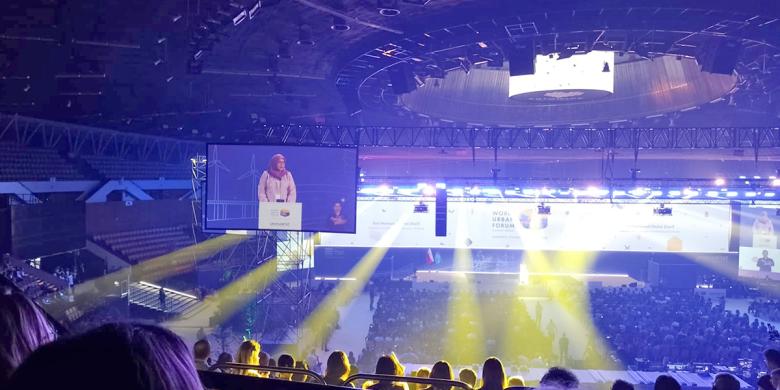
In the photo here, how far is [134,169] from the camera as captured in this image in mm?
19562

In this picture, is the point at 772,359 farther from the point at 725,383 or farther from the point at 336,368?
the point at 336,368

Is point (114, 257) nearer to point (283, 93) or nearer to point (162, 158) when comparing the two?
point (162, 158)

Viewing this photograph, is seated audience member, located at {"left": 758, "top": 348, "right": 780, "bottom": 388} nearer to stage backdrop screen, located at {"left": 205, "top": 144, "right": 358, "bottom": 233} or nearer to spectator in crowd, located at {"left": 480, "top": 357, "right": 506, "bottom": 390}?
spectator in crowd, located at {"left": 480, "top": 357, "right": 506, "bottom": 390}

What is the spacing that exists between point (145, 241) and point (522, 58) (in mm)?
15282

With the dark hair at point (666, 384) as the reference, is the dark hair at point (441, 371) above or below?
below

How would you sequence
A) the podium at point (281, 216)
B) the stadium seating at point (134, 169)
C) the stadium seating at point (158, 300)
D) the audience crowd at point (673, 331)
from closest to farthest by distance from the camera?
the podium at point (281, 216) < the audience crowd at point (673, 331) < the stadium seating at point (158, 300) < the stadium seating at point (134, 169)

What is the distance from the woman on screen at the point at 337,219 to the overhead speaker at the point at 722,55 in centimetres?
687

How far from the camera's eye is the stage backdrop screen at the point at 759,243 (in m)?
19.7

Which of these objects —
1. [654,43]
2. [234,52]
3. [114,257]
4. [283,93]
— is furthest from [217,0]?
[114,257]

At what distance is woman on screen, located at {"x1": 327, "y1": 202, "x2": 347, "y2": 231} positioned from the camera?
1009cm

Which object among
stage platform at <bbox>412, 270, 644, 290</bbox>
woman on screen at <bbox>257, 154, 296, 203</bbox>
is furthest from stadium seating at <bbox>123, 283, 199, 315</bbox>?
stage platform at <bbox>412, 270, 644, 290</bbox>

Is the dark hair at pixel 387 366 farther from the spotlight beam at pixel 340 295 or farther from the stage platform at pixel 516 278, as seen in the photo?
the stage platform at pixel 516 278

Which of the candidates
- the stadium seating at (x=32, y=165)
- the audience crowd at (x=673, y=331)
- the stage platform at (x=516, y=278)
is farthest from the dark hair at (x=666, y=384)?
the stage platform at (x=516, y=278)

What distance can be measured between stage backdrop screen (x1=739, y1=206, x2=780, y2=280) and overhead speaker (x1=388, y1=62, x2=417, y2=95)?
1740 cm
